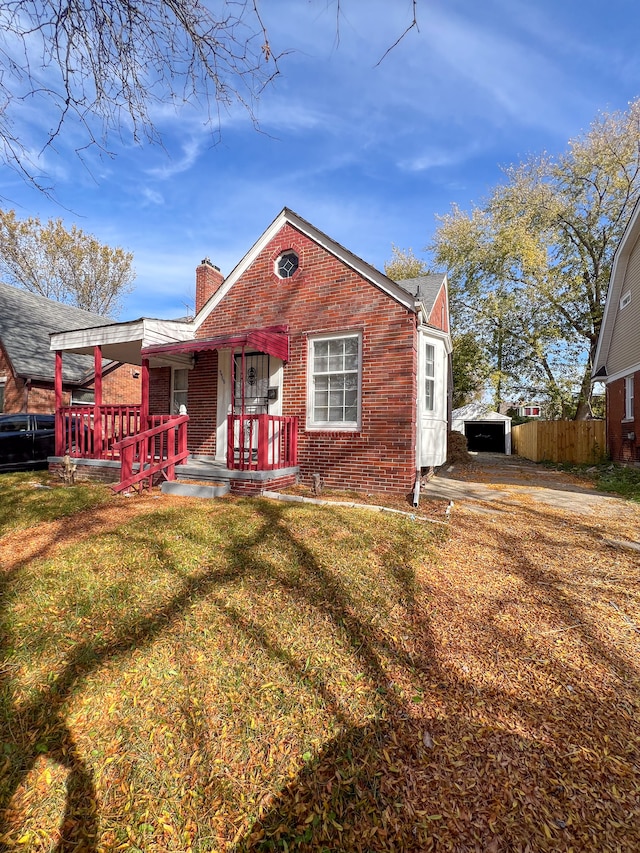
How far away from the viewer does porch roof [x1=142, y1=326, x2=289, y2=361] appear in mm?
7060

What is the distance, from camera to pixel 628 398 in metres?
13.0

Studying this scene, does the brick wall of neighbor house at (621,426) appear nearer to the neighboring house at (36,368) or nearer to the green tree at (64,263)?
the neighboring house at (36,368)

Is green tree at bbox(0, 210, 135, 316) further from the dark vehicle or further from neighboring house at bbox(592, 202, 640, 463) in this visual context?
neighboring house at bbox(592, 202, 640, 463)

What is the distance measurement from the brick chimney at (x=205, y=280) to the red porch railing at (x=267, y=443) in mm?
4704

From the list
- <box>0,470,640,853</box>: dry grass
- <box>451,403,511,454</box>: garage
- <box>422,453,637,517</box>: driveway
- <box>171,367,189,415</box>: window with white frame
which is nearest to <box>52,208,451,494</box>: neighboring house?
<box>171,367,189,415</box>: window with white frame

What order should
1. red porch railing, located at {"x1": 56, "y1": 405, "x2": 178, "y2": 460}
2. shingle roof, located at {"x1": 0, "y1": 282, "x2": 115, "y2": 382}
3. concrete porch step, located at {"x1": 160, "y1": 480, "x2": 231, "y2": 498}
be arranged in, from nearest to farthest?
concrete porch step, located at {"x1": 160, "y1": 480, "x2": 231, "y2": 498} → red porch railing, located at {"x1": 56, "y1": 405, "x2": 178, "y2": 460} → shingle roof, located at {"x1": 0, "y1": 282, "x2": 115, "y2": 382}

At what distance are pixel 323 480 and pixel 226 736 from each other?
5.80 m

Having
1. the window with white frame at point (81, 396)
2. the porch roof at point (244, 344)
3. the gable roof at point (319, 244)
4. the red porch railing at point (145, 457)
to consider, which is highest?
the gable roof at point (319, 244)

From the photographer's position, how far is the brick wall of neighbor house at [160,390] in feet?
33.1

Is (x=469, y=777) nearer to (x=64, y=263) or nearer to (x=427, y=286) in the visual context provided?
(x=427, y=286)

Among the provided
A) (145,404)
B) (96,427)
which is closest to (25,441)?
(96,427)

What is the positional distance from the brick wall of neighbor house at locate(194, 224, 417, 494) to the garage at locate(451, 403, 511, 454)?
19.9 m

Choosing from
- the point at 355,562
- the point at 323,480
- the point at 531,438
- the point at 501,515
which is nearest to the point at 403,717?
the point at 355,562

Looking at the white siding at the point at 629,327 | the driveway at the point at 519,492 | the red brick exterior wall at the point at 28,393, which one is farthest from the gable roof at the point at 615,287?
the red brick exterior wall at the point at 28,393
